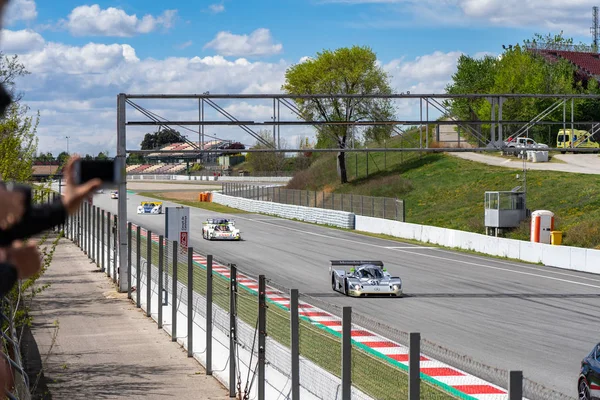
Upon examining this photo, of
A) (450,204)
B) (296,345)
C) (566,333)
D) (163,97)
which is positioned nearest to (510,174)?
(450,204)

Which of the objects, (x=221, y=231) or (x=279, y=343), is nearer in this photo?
(x=279, y=343)

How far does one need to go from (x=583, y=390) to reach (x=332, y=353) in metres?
4.72

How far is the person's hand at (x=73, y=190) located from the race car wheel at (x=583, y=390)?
1101 centimetres

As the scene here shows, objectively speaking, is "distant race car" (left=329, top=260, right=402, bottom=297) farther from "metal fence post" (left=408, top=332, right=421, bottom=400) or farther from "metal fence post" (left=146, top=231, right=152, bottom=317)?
"metal fence post" (left=408, top=332, right=421, bottom=400)

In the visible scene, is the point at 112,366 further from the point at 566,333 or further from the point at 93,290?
the point at 93,290

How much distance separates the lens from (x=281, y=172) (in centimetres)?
17038

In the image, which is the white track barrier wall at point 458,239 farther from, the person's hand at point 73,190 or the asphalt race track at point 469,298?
the person's hand at point 73,190

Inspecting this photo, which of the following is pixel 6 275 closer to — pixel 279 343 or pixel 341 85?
pixel 279 343

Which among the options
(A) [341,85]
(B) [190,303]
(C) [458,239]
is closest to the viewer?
(B) [190,303]

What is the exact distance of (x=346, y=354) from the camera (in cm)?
846

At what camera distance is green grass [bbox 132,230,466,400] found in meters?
7.47

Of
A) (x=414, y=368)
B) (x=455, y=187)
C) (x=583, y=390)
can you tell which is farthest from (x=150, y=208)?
(x=414, y=368)

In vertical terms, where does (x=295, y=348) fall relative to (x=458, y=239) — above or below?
above

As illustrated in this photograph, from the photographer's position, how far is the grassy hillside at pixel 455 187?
4972cm
